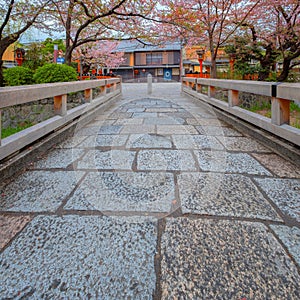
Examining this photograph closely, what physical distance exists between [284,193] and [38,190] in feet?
5.12

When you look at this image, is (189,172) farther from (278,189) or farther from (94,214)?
(94,214)

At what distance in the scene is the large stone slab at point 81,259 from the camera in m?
0.83

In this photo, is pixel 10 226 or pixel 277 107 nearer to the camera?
pixel 10 226

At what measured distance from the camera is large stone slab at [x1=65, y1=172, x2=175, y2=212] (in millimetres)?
1348

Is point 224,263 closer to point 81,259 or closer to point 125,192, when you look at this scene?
point 81,259

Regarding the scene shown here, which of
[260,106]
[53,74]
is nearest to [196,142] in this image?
[260,106]

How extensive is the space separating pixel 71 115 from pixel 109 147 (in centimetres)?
97

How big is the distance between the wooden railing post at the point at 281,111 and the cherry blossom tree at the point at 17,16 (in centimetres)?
503

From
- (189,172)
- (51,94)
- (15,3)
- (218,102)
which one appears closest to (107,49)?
(15,3)

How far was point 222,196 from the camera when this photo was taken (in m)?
1.45

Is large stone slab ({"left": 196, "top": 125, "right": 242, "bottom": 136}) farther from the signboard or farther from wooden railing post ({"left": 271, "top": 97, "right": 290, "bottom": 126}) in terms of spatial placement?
the signboard

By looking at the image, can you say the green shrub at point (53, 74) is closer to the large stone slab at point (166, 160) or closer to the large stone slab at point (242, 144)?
the large stone slab at point (166, 160)

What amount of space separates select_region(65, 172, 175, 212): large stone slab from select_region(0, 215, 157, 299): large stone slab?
0.12 meters

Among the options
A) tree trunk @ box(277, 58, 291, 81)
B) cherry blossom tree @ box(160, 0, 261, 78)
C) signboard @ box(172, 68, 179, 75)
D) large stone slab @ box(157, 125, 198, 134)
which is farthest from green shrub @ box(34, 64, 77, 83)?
signboard @ box(172, 68, 179, 75)
